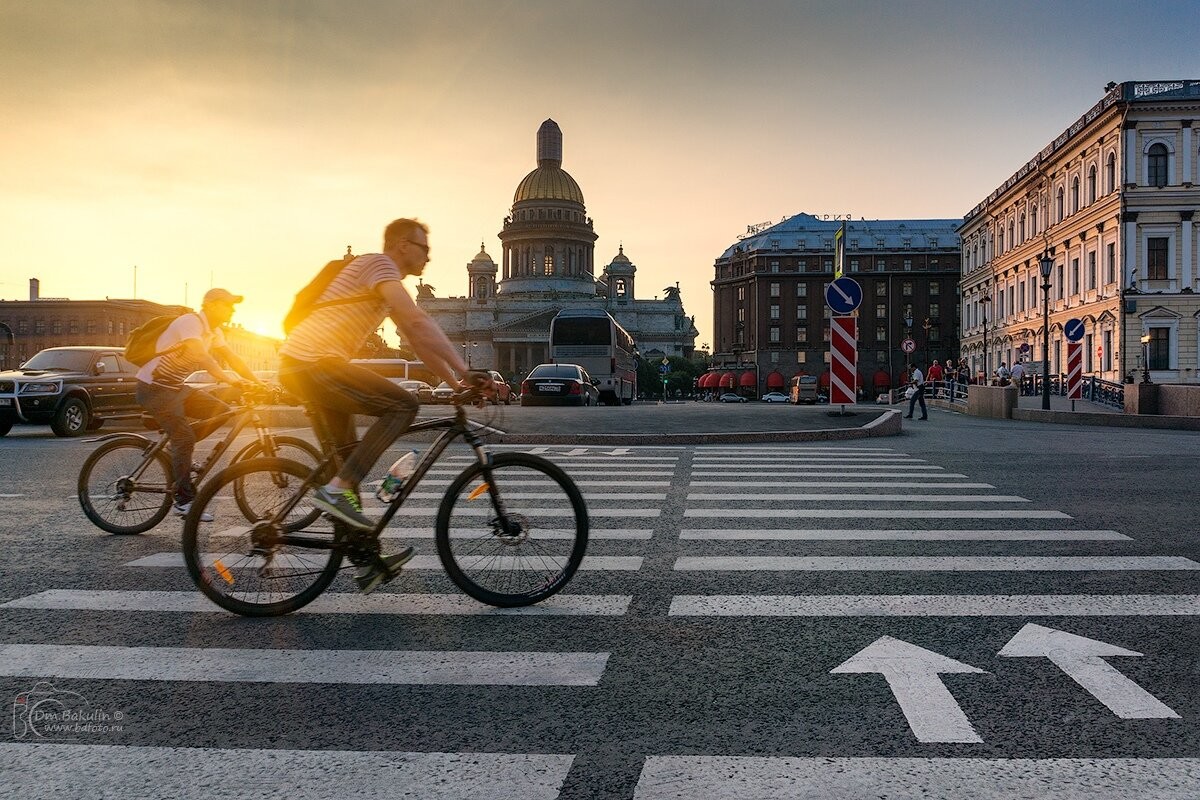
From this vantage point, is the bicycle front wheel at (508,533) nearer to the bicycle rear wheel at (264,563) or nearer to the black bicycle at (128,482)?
the bicycle rear wheel at (264,563)

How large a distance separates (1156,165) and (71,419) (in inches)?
1903

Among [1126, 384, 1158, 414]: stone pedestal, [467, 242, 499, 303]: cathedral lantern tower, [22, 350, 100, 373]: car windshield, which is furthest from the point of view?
[467, 242, 499, 303]: cathedral lantern tower

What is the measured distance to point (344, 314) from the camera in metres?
4.79

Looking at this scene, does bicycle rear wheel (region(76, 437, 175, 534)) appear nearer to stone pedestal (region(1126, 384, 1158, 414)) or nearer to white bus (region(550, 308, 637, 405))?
stone pedestal (region(1126, 384, 1158, 414))

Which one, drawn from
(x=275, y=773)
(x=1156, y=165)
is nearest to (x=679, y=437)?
(x=275, y=773)

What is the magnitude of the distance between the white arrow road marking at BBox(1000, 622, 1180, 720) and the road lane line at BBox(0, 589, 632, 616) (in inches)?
72.2

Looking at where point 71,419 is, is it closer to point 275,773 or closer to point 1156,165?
point 275,773

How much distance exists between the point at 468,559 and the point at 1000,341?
225 feet

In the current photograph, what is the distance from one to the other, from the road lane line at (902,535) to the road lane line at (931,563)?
2.06 feet

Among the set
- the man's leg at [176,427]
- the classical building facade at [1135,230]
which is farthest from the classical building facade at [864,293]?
the man's leg at [176,427]

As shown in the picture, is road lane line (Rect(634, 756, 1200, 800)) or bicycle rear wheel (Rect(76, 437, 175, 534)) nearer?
road lane line (Rect(634, 756, 1200, 800))

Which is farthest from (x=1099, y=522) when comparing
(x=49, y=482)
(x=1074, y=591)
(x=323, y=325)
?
(x=49, y=482)

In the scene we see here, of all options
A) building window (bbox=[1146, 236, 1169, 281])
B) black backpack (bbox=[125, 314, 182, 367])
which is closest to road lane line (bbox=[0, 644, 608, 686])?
black backpack (bbox=[125, 314, 182, 367])

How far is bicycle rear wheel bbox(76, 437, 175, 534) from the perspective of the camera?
704 centimetres
